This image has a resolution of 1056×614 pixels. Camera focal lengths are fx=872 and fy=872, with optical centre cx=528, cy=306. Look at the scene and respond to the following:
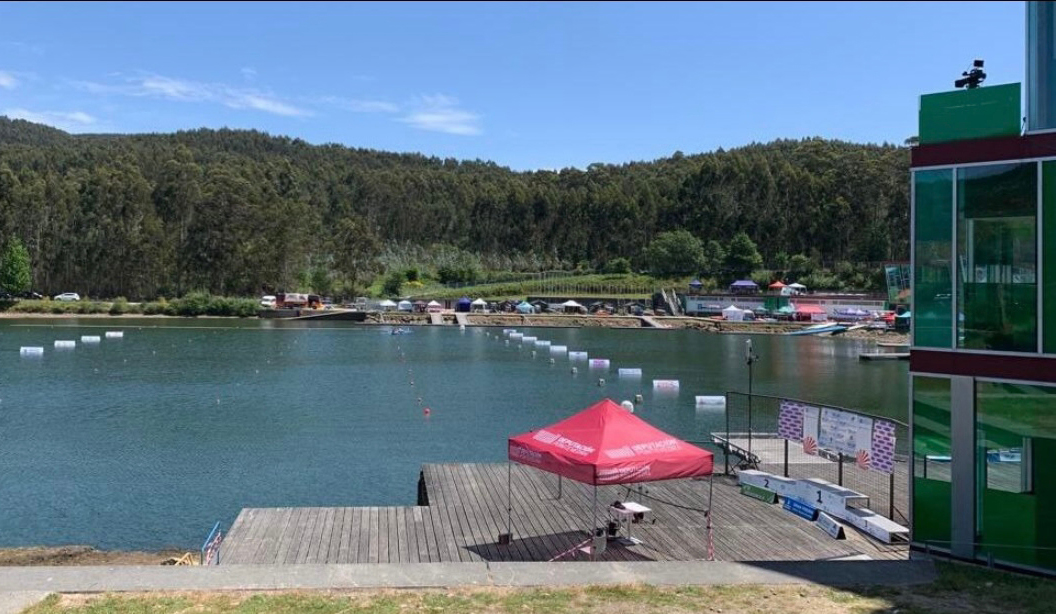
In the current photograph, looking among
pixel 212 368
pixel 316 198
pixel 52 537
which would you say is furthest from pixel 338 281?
pixel 52 537

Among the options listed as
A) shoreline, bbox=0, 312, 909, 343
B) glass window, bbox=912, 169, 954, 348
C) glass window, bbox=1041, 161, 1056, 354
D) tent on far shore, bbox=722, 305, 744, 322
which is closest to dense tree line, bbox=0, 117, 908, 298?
shoreline, bbox=0, 312, 909, 343

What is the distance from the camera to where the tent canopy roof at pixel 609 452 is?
12852 mm

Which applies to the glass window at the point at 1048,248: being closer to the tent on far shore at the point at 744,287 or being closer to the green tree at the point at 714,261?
the tent on far shore at the point at 744,287

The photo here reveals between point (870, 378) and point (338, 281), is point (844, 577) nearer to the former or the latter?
point (870, 378)

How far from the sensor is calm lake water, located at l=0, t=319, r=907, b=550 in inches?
904

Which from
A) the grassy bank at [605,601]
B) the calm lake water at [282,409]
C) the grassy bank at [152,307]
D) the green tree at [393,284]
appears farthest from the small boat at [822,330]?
the grassy bank at [605,601]

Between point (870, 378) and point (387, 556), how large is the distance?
1855 inches

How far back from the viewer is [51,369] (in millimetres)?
52938

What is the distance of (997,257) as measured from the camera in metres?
11.5

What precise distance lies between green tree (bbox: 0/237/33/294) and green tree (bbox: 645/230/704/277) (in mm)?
82040

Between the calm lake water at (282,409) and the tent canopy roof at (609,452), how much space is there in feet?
32.6

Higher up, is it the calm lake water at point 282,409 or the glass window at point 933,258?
the glass window at point 933,258

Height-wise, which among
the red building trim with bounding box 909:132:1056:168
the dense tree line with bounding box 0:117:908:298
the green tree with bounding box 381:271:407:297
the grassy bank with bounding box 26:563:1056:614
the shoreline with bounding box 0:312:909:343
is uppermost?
the dense tree line with bounding box 0:117:908:298

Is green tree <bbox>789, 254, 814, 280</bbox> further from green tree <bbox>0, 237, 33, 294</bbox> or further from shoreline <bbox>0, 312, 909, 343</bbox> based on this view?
green tree <bbox>0, 237, 33, 294</bbox>
